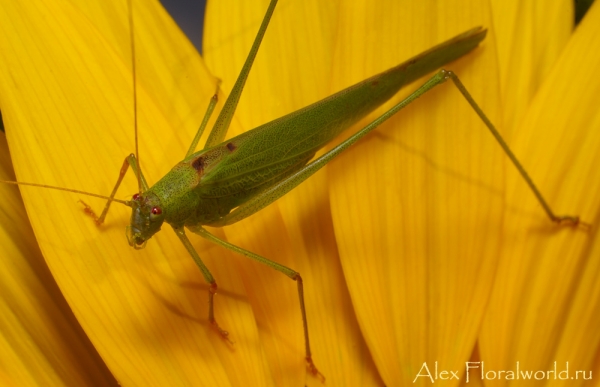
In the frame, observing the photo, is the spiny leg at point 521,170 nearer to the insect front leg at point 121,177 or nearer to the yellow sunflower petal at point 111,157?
the yellow sunflower petal at point 111,157

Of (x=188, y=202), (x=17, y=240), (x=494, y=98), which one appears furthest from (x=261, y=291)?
(x=494, y=98)

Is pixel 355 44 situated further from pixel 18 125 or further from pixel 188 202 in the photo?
pixel 18 125

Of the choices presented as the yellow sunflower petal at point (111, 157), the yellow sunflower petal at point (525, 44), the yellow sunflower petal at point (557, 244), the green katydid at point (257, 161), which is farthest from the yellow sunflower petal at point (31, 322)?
the yellow sunflower petal at point (525, 44)

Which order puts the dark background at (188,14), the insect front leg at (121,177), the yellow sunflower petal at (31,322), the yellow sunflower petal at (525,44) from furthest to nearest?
1. the dark background at (188,14)
2. the yellow sunflower petal at (525,44)
3. the insect front leg at (121,177)
4. the yellow sunflower petal at (31,322)

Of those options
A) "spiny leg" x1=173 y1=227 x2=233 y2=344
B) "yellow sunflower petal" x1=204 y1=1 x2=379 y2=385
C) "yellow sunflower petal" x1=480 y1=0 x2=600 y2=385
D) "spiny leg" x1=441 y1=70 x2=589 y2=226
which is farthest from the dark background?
"yellow sunflower petal" x1=480 y1=0 x2=600 y2=385

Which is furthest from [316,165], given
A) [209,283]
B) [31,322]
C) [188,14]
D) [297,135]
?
[188,14]

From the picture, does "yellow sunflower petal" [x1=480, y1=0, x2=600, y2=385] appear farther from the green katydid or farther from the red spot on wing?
the red spot on wing

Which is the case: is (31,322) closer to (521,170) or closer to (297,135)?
(297,135)
